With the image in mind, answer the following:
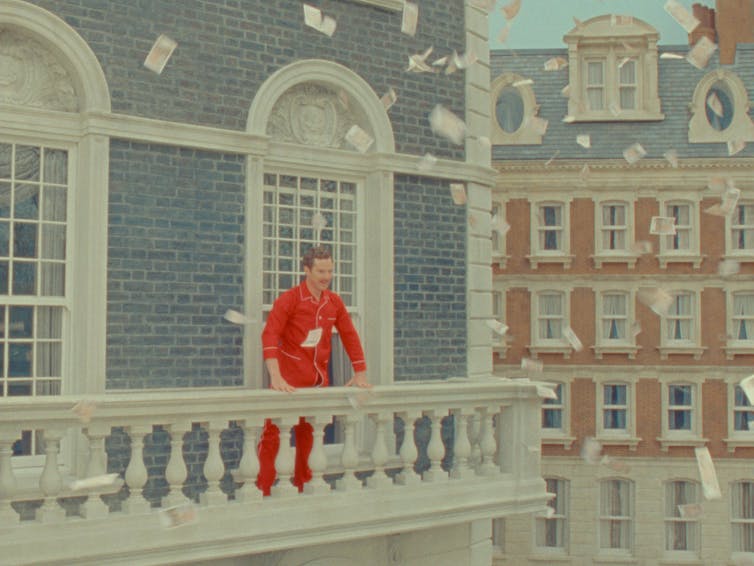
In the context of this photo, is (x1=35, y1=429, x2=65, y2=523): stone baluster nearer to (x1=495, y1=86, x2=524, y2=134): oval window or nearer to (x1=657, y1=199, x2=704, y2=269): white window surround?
(x1=657, y1=199, x2=704, y2=269): white window surround

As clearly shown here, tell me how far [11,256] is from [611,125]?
84.8 feet

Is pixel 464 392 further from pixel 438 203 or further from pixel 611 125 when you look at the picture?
pixel 611 125

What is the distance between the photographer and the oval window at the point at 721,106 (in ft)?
106

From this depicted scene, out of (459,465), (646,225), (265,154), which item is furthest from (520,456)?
(646,225)

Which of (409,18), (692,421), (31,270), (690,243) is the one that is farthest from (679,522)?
(31,270)

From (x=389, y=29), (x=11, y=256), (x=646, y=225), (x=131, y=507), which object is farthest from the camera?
(x=646, y=225)

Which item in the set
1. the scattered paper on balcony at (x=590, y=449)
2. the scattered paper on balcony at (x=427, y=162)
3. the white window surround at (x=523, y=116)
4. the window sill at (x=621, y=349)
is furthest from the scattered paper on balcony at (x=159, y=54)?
the scattered paper on balcony at (x=590, y=449)

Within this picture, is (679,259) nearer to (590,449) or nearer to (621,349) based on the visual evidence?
(621,349)

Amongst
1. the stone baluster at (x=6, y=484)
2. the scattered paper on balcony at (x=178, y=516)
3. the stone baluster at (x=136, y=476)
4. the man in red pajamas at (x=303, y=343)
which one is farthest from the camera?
the man in red pajamas at (x=303, y=343)

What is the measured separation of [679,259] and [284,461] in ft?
83.5

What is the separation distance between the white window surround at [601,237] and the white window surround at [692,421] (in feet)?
10.8

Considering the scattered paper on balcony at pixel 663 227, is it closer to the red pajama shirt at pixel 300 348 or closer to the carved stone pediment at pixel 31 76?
the red pajama shirt at pixel 300 348

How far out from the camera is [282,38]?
1002 centimetres

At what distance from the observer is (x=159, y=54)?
30.2 ft
